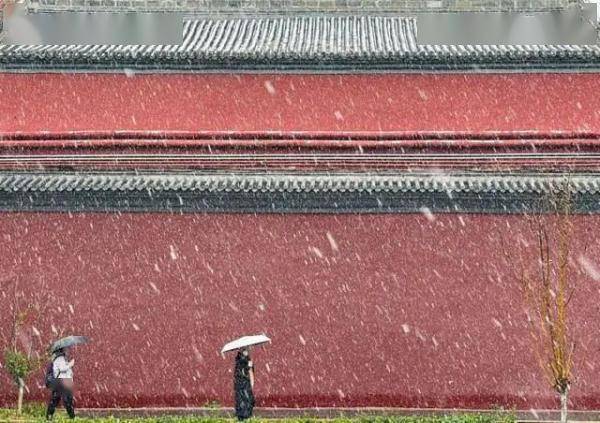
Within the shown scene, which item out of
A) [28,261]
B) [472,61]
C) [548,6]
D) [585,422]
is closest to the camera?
[585,422]

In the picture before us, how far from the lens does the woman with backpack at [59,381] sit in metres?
11.8

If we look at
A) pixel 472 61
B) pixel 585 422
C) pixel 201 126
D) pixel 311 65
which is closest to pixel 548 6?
pixel 472 61

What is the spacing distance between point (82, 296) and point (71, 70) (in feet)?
13.4

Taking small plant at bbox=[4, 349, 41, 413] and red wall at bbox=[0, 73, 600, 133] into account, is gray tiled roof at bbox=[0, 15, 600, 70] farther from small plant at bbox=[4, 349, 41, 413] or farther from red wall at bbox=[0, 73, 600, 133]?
small plant at bbox=[4, 349, 41, 413]

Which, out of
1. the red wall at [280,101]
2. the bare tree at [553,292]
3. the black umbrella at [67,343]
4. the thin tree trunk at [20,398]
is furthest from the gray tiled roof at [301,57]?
the thin tree trunk at [20,398]

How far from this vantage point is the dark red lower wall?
13.0 m

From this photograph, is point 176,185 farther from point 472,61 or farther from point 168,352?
point 472,61

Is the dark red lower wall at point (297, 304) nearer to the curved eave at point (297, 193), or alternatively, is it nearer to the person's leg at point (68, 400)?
the curved eave at point (297, 193)

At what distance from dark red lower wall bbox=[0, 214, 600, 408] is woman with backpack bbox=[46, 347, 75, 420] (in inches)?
51.4

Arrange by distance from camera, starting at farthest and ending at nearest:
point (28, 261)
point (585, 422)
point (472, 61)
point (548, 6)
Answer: point (548, 6) → point (472, 61) → point (28, 261) → point (585, 422)

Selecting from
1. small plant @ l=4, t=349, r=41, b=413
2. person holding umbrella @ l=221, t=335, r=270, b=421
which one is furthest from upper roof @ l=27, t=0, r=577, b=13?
person holding umbrella @ l=221, t=335, r=270, b=421

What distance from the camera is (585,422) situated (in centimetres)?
1252

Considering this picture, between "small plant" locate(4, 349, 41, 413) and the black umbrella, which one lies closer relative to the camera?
the black umbrella

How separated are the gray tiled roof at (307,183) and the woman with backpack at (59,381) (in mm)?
2463
